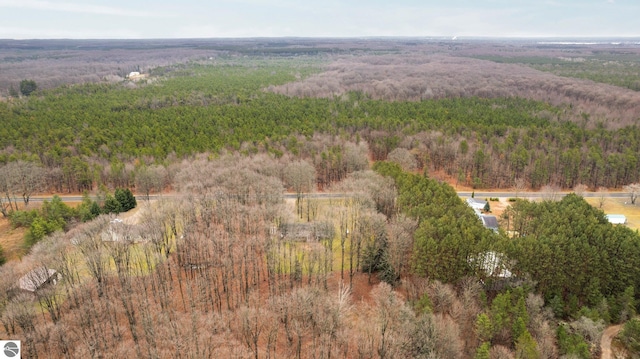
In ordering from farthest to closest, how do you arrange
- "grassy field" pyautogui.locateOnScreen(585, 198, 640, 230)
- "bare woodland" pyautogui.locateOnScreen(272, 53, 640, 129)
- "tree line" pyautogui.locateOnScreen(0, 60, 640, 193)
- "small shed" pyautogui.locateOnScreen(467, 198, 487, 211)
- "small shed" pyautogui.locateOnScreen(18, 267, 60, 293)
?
"bare woodland" pyautogui.locateOnScreen(272, 53, 640, 129) < "tree line" pyautogui.locateOnScreen(0, 60, 640, 193) < "small shed" pyautogui.locateOnScreen(467, 198, 487, 211) < "grassy field" pyautogui.locateOnScreen(585, 198, 640, 230) < "small shed" pyautogui.locateOnScreen(18, 267, 60, 293)

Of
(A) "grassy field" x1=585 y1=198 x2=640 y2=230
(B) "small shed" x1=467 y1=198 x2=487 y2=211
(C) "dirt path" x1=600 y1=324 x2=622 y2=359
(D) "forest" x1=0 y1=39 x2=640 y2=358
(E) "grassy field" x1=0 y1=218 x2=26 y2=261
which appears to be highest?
(D) "forest" x1=0 y1=39 x2=640 y2=358

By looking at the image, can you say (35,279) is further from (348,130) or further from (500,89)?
(500,89)

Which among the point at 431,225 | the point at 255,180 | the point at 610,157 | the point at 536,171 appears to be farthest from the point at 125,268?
the point at 610,157

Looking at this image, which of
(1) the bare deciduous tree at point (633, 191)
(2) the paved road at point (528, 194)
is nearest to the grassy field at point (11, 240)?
(2) the paved road at point (528, 194)

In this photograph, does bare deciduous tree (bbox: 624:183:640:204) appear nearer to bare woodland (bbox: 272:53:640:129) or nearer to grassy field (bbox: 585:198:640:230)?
grassy field (bbox: 585:198:640:230)

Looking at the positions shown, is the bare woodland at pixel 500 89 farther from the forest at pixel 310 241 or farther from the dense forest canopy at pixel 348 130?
the forest at pixel 310 241

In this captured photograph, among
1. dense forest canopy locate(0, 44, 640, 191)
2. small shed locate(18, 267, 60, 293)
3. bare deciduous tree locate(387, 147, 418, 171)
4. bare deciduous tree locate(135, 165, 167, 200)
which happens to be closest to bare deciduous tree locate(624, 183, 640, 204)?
dense forest canopy locate(0, 44, 640, 191)

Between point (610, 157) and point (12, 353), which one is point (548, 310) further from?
point (610, 157)
